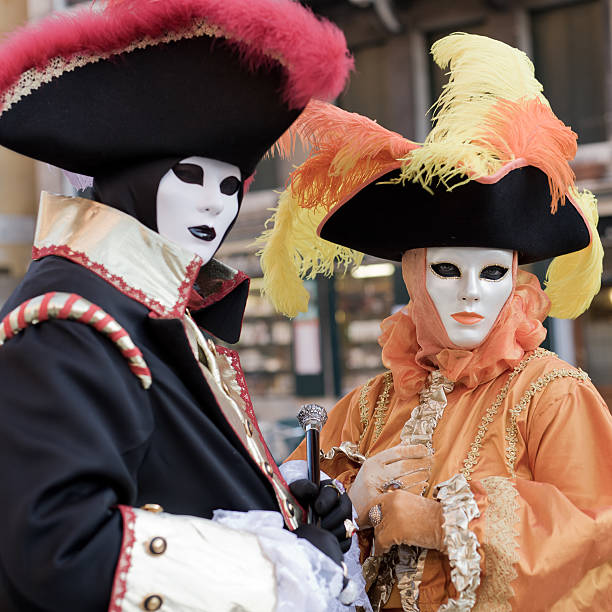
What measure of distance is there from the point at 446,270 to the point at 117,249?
982 mm

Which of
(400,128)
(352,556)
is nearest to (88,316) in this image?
(352,556)

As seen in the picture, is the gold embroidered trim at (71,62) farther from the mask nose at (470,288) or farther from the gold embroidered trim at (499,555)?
the gold embroidered trim at (499,555)

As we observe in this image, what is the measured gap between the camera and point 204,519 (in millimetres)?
1133

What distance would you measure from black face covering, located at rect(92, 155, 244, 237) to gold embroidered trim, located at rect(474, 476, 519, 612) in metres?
1.02

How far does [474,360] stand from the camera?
73.9 inches

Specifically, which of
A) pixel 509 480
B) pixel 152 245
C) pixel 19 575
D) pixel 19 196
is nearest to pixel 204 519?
pixel 19 575

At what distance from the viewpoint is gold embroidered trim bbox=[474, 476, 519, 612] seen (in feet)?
5.10

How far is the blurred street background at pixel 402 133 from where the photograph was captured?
20.7 ft

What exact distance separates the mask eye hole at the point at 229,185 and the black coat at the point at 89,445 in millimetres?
340

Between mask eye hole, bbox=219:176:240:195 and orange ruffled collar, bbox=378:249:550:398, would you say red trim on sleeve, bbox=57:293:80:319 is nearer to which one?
mask eye hole, bbox=219:176:240:195

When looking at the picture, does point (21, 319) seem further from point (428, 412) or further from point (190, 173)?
point (428, 412)

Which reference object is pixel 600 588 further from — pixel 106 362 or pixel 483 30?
pixel 483 30

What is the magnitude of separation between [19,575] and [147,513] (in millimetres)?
198

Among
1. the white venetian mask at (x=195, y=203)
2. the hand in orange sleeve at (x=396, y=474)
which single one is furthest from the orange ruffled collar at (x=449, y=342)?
the white venetian mask at (x=195, y=203)
